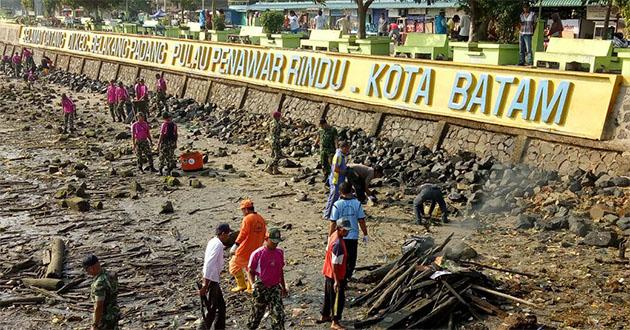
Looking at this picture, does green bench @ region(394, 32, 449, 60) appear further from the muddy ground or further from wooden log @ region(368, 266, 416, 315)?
wooden log @ region(368, 266, 416, 315)

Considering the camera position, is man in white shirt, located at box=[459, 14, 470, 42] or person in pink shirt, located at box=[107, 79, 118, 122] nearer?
man in white shirt, located at box=[459, 14, 470, 42]

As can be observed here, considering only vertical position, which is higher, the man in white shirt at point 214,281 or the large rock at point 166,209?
the man in white shirt at point 214,281

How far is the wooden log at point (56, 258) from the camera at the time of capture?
39.5 ft

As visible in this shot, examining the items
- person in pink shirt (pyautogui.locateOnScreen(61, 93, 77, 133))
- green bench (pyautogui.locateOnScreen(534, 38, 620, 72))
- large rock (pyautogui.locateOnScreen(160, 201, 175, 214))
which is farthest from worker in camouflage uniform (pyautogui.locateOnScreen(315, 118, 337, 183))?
person in pink shirt (pyautogui.locateOnScreen(61, 93, 77, 133))

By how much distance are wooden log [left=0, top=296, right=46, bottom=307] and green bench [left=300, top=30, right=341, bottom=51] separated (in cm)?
1695

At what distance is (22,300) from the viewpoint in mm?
11148

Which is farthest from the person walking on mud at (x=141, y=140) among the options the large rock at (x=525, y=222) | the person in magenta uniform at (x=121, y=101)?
the large rock at (x=525, y=222)

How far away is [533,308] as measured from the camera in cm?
998

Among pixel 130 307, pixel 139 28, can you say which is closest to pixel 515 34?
pixel 130 307

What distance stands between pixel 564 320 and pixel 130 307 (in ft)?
22.4

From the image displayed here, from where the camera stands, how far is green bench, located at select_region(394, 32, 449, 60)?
71.9ft

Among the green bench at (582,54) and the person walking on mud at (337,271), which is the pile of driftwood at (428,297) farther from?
the green bench at (582,54)

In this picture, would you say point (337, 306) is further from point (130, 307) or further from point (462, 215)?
point (462, 215)

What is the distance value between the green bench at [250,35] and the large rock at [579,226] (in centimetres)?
1973
